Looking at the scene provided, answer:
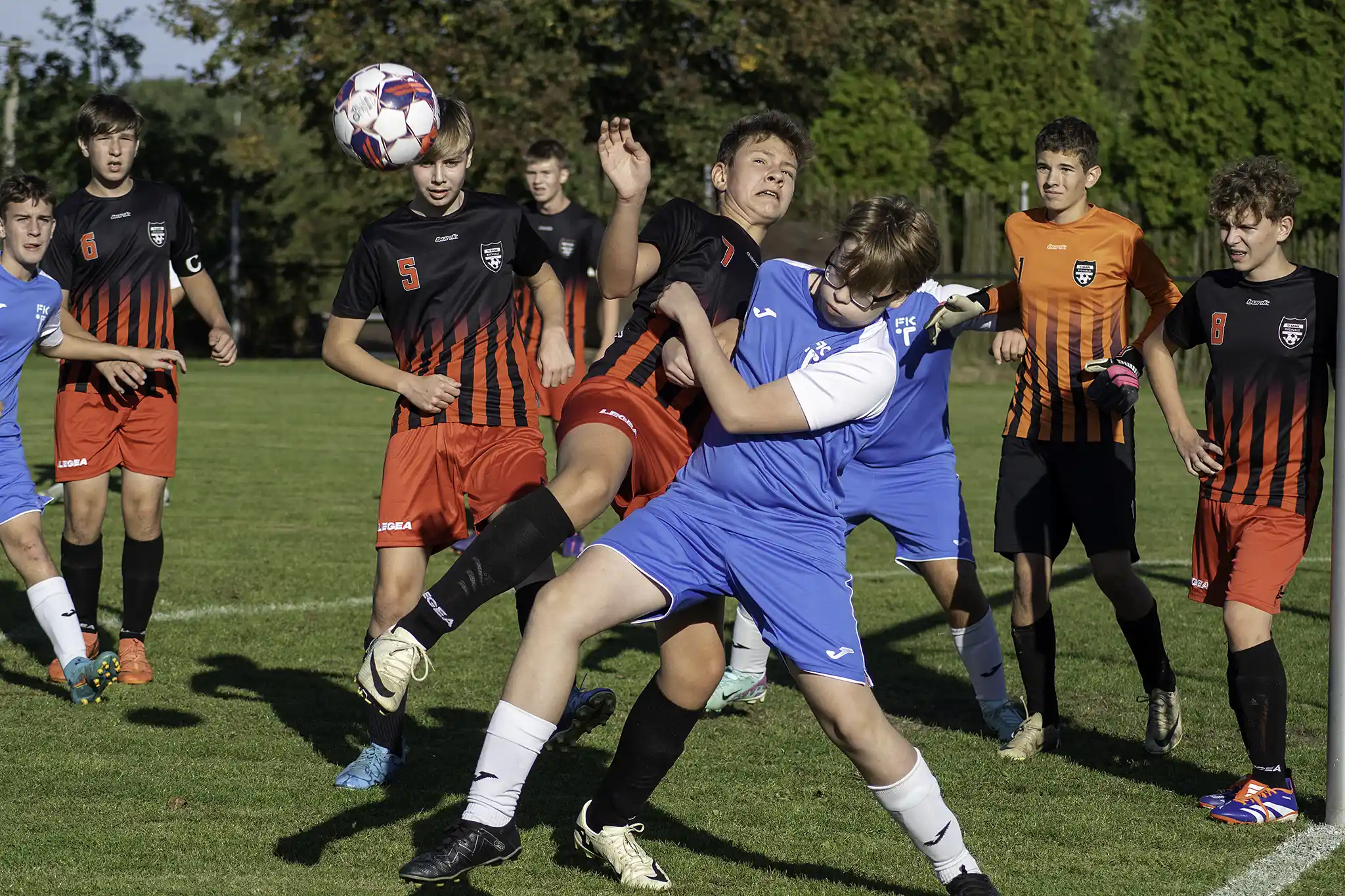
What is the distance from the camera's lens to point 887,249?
394cm

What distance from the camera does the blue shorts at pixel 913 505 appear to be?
6.14 metres

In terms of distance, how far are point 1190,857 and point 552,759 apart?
7.46ft

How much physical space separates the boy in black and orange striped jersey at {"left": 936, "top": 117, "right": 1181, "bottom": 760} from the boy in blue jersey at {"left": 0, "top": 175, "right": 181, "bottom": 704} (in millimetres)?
3692

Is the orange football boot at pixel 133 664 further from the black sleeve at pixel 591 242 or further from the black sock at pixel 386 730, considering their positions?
the black sleeve at pixel 591 242

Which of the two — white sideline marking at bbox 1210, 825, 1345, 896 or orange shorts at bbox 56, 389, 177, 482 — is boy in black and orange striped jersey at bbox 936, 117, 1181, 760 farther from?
orange shorts at bbox 56, 389, 177, 482

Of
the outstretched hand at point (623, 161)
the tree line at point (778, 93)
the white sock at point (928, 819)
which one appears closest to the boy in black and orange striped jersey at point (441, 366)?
the outstretched hand at point (623, 161)

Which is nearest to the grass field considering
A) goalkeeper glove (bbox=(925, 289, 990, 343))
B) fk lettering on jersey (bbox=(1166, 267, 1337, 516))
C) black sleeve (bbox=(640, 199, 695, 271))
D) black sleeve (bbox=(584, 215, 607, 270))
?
fk lettering on jersey (bbox=(1166, 267, 1337, 516))

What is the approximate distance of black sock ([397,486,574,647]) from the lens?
4.09m

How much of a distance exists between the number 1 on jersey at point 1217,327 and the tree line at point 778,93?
21.1m

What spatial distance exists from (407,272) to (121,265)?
7.14 ft

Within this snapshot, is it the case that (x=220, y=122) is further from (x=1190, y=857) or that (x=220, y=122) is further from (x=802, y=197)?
(x=1190, y=857)

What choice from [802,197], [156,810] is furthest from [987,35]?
[156,810]

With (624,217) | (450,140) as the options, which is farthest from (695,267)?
(450,140)

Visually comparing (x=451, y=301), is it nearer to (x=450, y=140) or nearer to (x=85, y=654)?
(x=450, y=140)
